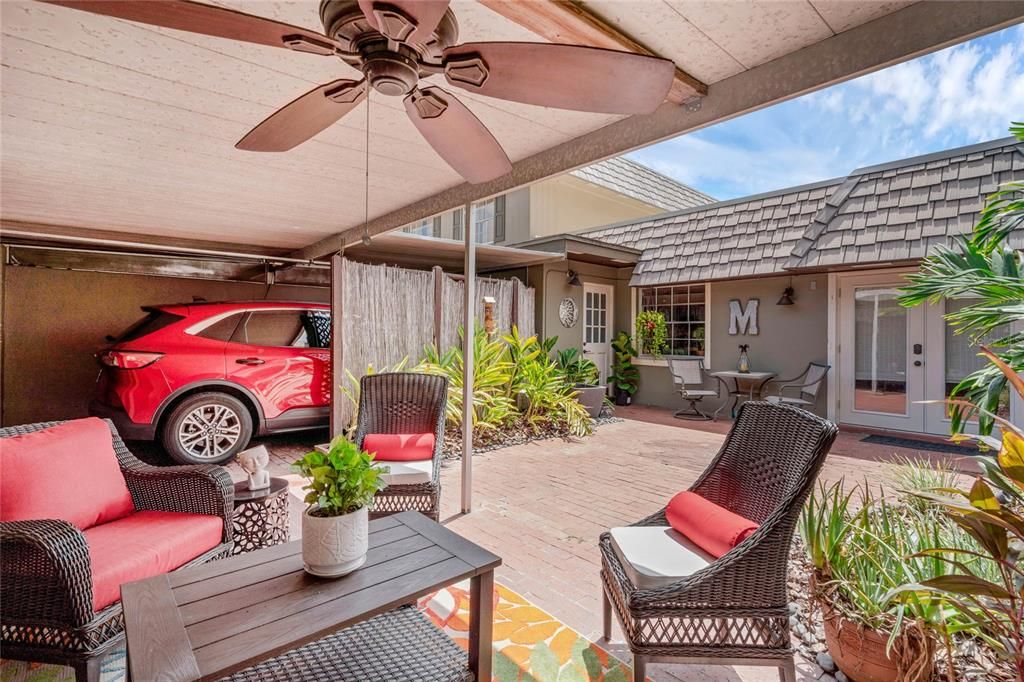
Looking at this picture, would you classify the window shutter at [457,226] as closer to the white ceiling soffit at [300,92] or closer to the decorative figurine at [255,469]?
the white ceiling soffit at [300,92]

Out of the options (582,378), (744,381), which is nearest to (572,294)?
(582,378)

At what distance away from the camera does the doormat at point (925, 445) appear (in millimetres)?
5190

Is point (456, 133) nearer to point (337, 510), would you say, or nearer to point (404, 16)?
point (404, 16)

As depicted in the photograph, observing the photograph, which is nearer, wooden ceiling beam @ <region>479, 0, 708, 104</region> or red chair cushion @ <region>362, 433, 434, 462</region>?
wooden ceiling beam @ <region>479, 0, 708, 104</region>

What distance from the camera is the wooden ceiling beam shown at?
1.60m

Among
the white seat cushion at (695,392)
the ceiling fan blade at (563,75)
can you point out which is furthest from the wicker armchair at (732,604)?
the white seat cushion at (695,392)

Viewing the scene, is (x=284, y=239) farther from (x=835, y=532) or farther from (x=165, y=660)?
(x=835, y=532)

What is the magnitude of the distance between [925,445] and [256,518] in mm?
6780

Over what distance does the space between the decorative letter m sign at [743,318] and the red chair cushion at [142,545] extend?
7.19 metres

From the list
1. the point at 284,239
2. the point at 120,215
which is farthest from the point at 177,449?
the point at 284,239

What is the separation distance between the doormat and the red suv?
257 inches

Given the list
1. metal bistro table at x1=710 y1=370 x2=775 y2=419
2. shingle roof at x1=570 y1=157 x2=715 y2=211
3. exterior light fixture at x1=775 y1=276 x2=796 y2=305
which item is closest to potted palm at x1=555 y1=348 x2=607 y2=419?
metal bistro table at x1=710 y1=370 x2=775 y2=419

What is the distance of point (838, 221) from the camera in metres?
6.03

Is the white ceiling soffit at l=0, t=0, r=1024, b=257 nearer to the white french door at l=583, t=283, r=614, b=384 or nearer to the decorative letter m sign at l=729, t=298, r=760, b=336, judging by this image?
the white french door at l=583, t=283, r=614, b=384
